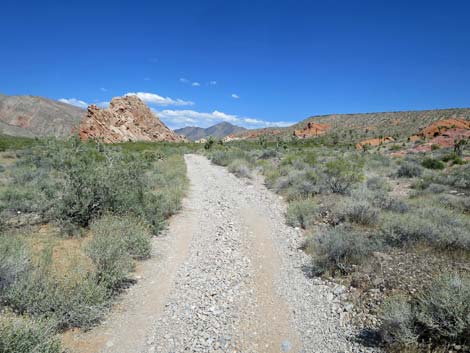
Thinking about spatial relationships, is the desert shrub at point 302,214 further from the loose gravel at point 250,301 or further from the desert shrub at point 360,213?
the desert shrub at point 360,213

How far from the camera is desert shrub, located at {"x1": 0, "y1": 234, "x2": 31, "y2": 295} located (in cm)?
400

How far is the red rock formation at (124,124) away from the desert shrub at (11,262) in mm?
53298

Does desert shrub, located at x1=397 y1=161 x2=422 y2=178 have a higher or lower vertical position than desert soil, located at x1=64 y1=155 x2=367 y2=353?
higher

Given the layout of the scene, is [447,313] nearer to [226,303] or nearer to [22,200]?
[226,303]

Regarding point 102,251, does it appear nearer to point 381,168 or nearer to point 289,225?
point 289,225

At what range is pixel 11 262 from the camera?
13.5 feet

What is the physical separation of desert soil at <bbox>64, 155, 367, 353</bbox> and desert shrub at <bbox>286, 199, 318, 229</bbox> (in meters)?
0.44

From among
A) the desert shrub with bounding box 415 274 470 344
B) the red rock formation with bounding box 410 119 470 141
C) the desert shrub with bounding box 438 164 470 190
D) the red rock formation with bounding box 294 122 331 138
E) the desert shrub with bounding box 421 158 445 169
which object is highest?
the red rock formation with bounding box 294 122 331 138

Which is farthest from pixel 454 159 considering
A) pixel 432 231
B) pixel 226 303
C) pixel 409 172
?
pixel 226 303

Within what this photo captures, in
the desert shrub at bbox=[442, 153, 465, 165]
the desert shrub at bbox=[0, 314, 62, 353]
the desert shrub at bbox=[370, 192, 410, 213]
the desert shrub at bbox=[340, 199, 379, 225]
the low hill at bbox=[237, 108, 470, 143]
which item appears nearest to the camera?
the desert shrub at bbox=[0, 314, 62, 353]

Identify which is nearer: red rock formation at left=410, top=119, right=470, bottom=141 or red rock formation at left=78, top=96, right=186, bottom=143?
red rock formation at left=410, top=119, right=470, bottom=141

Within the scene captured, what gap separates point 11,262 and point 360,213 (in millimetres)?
7542

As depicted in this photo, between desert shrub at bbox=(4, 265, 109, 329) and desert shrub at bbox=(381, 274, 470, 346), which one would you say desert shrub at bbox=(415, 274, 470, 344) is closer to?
desert shrub at bbox=(381, 274, 470, 346)

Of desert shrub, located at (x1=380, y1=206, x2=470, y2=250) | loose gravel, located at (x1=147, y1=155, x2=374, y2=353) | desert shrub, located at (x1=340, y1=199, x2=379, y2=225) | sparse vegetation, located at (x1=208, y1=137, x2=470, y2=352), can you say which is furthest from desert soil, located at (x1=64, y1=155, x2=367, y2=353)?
desert shrub, located at (x1=380, y1=206, x2=470, y2=250)
